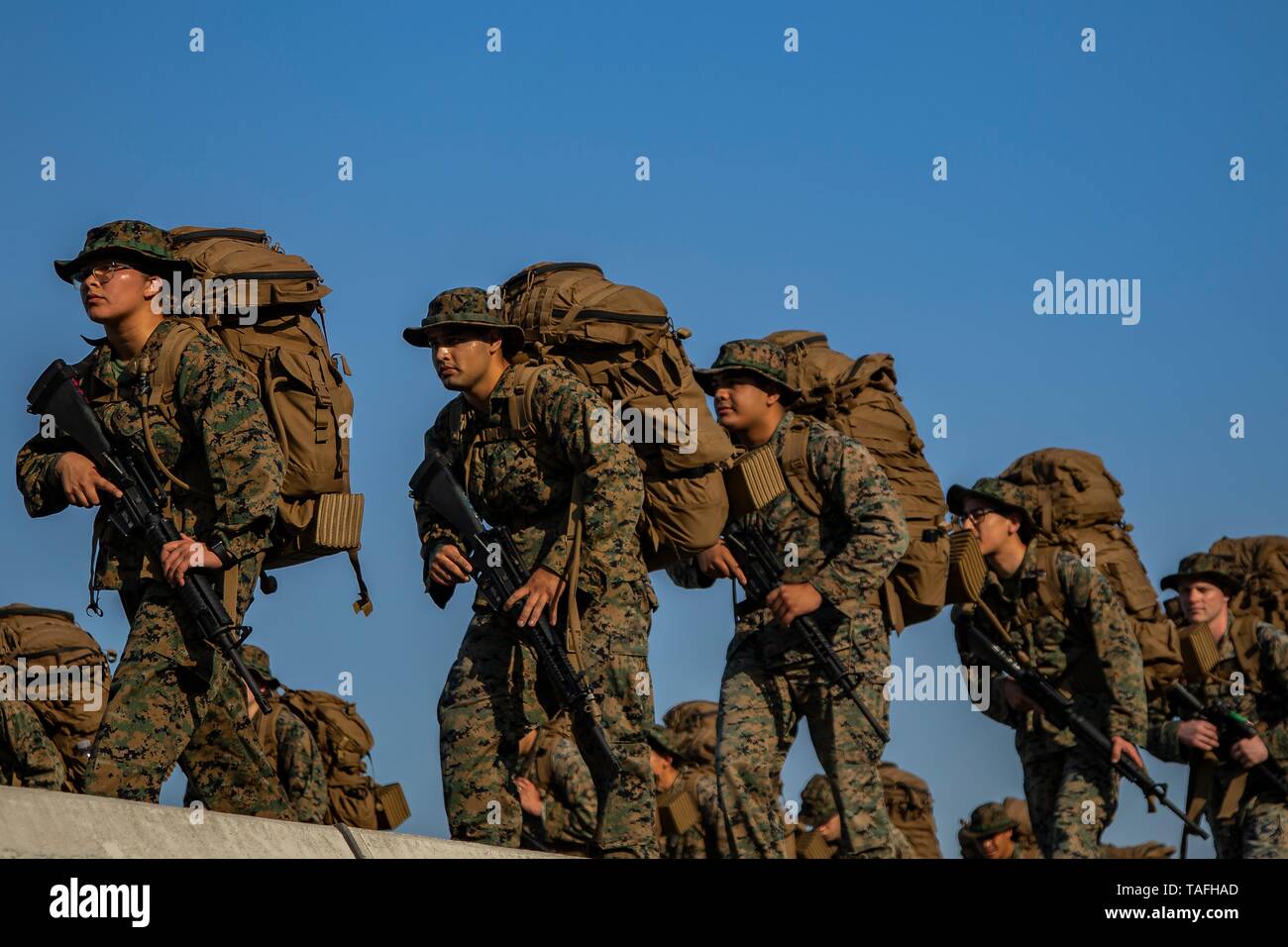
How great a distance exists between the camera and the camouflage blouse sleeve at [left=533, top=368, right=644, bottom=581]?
32.0 ft

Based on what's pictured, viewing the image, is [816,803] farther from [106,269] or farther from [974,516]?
[106,269]

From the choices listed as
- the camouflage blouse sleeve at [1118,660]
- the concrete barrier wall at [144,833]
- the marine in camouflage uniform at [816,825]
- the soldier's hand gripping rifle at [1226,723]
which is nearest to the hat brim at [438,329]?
the concrete barrier wall at [144,833]

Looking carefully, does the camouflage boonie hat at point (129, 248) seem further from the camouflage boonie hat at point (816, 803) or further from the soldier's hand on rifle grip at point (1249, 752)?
the camouflage boonie hat at point (816, 803)

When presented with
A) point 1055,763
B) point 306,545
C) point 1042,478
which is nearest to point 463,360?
point 306,545

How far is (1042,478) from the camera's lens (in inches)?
622

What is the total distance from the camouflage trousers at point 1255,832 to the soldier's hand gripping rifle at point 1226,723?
173 millimetres

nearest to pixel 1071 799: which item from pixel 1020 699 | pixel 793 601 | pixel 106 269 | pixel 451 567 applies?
pixel 1020 699

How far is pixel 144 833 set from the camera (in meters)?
6.90

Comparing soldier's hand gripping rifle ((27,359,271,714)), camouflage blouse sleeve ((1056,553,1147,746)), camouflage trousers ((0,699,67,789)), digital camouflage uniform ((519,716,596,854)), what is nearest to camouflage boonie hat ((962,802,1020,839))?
digital camouflage uniform ((519,716,596,854))

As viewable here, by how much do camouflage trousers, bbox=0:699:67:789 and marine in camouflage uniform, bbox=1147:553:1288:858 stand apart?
8.27 metres

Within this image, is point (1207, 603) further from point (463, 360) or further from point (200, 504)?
point (200, 504)

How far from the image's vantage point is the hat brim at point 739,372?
11.5m

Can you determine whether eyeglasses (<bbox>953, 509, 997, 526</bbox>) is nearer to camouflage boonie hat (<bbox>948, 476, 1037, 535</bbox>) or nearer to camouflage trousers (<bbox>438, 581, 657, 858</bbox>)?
camouflage boonie hat (<bbox>948, 476, 1037, 535</bbox>)
